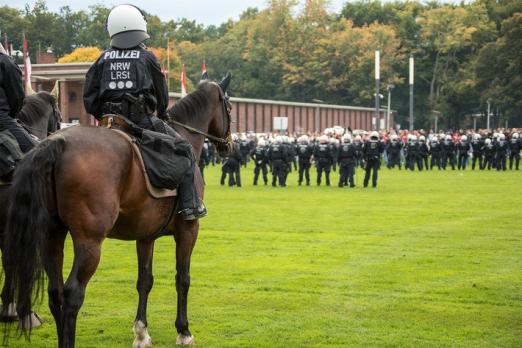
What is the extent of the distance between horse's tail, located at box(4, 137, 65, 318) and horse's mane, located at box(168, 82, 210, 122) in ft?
7.79

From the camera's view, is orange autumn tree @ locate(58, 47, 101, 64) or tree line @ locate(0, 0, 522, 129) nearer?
orange autumn tree @ locate(58, 47, 101, 64)

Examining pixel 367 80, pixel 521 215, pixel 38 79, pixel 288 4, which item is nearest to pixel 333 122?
pixel 367 80

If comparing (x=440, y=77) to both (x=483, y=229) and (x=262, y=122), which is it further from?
(x=483, y=229)

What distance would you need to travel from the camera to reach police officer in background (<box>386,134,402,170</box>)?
5275 cm

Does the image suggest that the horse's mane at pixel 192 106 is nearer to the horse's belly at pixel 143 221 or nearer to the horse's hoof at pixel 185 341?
the horse's belly at pixel 143 221

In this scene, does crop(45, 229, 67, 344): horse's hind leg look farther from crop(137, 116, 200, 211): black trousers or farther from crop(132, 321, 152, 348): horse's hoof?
crop(137, 116, 200, 211): black trousers

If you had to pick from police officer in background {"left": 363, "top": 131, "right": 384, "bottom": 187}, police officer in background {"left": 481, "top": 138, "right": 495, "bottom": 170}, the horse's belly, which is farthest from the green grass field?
police officer in background {"left": 481, "top": 138, "right": 495, "bottom": 170}

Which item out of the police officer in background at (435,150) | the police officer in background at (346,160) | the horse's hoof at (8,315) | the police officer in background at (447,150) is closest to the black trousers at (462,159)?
the police officer in background at (447,150)

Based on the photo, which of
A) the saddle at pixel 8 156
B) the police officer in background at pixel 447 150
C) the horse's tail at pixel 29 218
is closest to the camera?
the horse's tail at pixel 29 218

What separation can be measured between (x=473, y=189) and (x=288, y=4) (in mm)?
79912

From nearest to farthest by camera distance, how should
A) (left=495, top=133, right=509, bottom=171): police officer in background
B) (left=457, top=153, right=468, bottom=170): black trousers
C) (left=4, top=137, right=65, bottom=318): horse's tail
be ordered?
(left=4, top=137, right=65, bottom=318): horse's tail
(left=495, top=133, right=509, bottom=171): police officer in background
(left=457, top=153, right=468, bottom=170): black trousers

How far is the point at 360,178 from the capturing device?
4194 centimetres

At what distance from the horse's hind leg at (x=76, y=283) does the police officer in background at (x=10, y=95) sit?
2349 mm

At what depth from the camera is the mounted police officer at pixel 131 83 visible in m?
8.16
